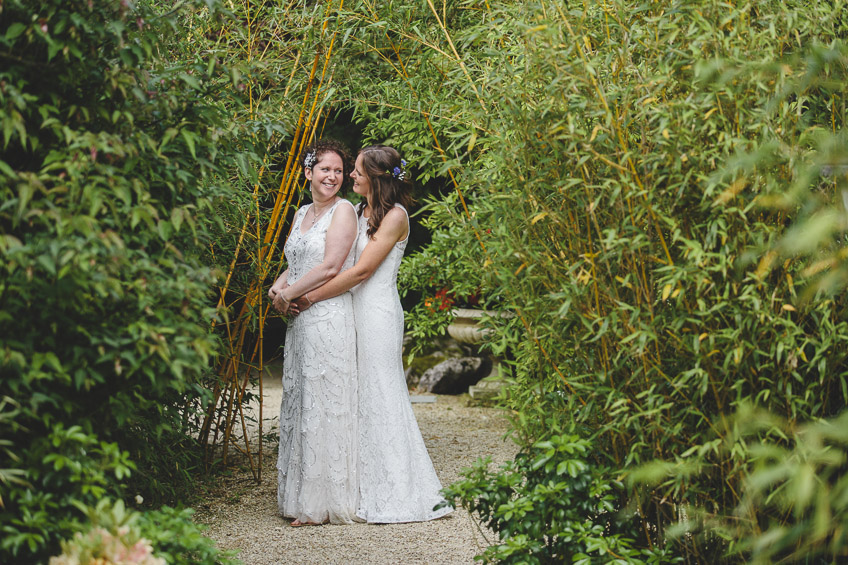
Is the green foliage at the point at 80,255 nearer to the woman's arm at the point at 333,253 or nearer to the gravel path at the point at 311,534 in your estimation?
the gravel path at the point at 311,534

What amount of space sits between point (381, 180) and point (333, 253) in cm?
44

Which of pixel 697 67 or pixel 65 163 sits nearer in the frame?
pixel 65 163

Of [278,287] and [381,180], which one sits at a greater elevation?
[381,180]

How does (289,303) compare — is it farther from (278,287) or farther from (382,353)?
(382,353)

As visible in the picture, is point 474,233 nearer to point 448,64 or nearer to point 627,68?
point 627,68

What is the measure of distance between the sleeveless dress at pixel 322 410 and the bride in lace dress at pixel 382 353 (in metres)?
0.06

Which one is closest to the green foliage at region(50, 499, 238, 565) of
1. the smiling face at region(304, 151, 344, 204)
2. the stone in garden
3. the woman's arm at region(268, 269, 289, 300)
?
the woman's arm at region(268, 269, 289, 300)

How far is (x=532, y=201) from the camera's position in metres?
2.51

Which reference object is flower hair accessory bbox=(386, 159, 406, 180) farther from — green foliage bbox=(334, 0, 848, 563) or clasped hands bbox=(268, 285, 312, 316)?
green foliage bbox=(334, 0, 848, 563)

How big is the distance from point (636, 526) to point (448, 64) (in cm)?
224

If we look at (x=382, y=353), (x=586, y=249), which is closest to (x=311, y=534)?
(x=382, y=353)

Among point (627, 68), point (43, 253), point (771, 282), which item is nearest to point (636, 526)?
point (771, 282)

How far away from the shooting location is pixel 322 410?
12.8 ft

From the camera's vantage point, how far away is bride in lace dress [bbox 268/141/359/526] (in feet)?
12.7
